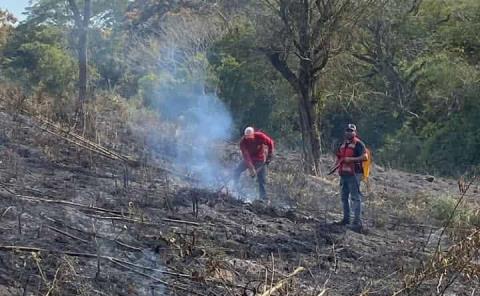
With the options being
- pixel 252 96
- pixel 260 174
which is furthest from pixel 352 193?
pixel 252 96

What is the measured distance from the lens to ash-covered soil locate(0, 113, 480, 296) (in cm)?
823

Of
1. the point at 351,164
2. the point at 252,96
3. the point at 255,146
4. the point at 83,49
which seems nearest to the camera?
the point at 351,164

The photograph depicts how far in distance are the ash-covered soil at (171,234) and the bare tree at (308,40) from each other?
12.7ft

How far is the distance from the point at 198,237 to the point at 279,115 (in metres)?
19.5

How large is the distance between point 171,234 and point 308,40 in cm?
974

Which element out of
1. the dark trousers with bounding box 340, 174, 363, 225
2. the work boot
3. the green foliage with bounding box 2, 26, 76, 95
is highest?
the green foliage with bounding box 2, 26, 76, 95

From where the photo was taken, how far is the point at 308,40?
18.7 metres

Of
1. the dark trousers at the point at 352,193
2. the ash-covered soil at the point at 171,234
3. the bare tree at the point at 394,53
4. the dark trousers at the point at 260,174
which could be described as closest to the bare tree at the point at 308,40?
the ash-covered soil at the point at 171,234

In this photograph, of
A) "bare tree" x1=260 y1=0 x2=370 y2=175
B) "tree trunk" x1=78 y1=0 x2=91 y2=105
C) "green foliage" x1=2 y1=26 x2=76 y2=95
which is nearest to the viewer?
"bare tree" x1=260 y1=0 x2=370 y2=175

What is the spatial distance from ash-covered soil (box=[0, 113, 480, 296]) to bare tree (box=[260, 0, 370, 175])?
12.7 ft

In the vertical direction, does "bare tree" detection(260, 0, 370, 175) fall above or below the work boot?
above

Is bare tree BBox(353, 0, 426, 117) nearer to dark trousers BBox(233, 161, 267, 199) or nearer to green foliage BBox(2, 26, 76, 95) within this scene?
green foliage BBox(2, 26, 76, 95)

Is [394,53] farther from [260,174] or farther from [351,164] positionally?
[351,164]

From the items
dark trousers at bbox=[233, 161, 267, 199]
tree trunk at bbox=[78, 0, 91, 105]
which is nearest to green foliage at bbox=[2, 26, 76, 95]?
tree trunk at bbox=[78, 0, 91, 105]
